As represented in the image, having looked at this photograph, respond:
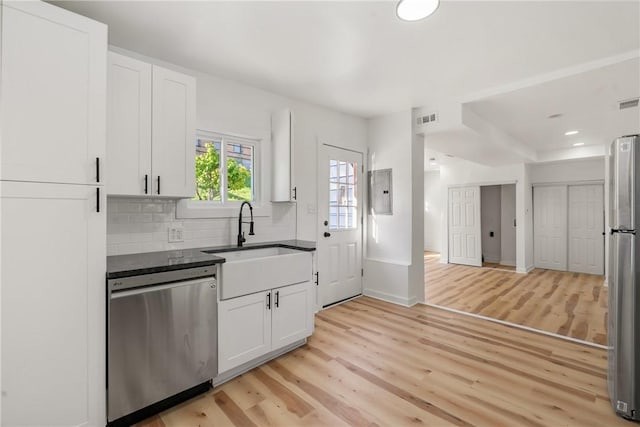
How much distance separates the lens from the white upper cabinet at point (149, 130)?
2076 mm

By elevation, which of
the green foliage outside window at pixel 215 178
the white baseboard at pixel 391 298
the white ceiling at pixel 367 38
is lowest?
the white baseboard at pixel 391 298

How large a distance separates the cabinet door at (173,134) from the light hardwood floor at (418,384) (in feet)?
5.18

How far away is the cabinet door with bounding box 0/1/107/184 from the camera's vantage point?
59.9 inches

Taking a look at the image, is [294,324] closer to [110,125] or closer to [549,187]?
[110,125]

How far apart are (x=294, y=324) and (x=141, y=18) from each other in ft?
8.83

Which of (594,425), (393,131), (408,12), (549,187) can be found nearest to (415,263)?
(393,131)

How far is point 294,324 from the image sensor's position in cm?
275

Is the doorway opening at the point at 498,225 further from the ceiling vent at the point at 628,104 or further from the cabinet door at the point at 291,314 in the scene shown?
the cabinet door at the point at 291,314

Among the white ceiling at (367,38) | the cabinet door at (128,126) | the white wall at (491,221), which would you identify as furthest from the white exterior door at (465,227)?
the cabinet door at (128,126)

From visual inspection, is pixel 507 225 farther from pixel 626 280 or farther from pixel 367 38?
pixel 367 38

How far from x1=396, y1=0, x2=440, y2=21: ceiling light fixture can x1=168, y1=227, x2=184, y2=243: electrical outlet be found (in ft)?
8.07

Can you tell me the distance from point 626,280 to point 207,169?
11.1 ft

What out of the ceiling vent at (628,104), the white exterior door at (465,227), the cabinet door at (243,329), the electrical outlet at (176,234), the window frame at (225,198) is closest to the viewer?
the cabinet door at (243,329)

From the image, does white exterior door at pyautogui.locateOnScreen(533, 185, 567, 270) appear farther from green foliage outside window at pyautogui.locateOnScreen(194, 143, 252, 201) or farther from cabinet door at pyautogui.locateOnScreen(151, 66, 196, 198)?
cabinet door at pyautogui.locateOnScreen(151, 66, 196, 198)
